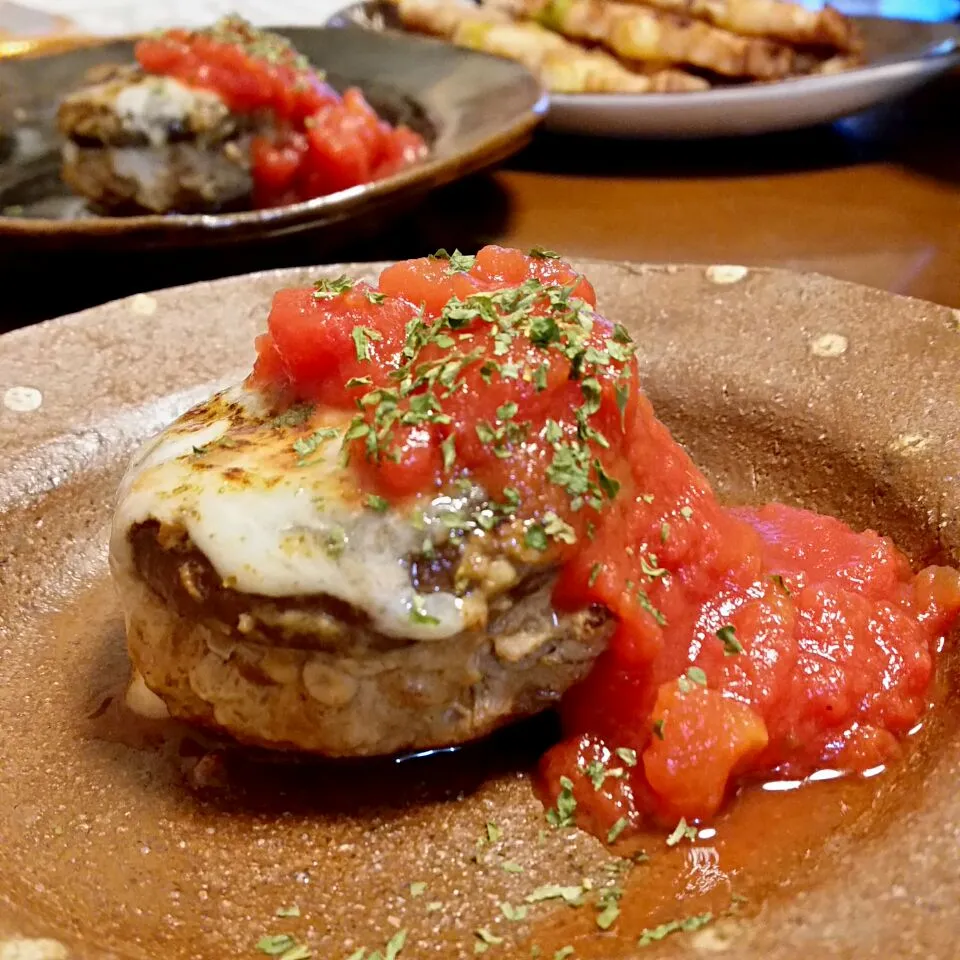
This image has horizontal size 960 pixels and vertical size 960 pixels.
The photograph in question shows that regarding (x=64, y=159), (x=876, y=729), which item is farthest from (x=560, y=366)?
(x=64, y=159)

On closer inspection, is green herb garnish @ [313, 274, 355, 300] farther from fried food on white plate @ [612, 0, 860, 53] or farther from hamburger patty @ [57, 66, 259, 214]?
fried food on white plate @ [612, 0, 860, 53]

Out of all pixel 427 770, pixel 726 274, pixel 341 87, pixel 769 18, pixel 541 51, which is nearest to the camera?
pixel 427 770

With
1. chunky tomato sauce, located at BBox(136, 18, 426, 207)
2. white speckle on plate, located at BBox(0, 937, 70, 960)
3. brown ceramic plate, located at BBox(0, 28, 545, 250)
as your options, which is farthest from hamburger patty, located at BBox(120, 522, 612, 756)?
chunky tomato sauce, located at BBox(136, 18, 426, 207)

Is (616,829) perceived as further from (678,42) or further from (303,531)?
(678,42)

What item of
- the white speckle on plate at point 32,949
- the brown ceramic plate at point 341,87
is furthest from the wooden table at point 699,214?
the white speckle on plate at point 32,949

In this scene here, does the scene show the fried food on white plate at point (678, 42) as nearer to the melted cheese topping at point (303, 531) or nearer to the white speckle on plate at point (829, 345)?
the white speckle on plate at point (829, 345)

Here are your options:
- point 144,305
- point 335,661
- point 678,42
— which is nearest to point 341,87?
point 678,42

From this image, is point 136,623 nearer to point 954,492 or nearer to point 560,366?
point 560,366
